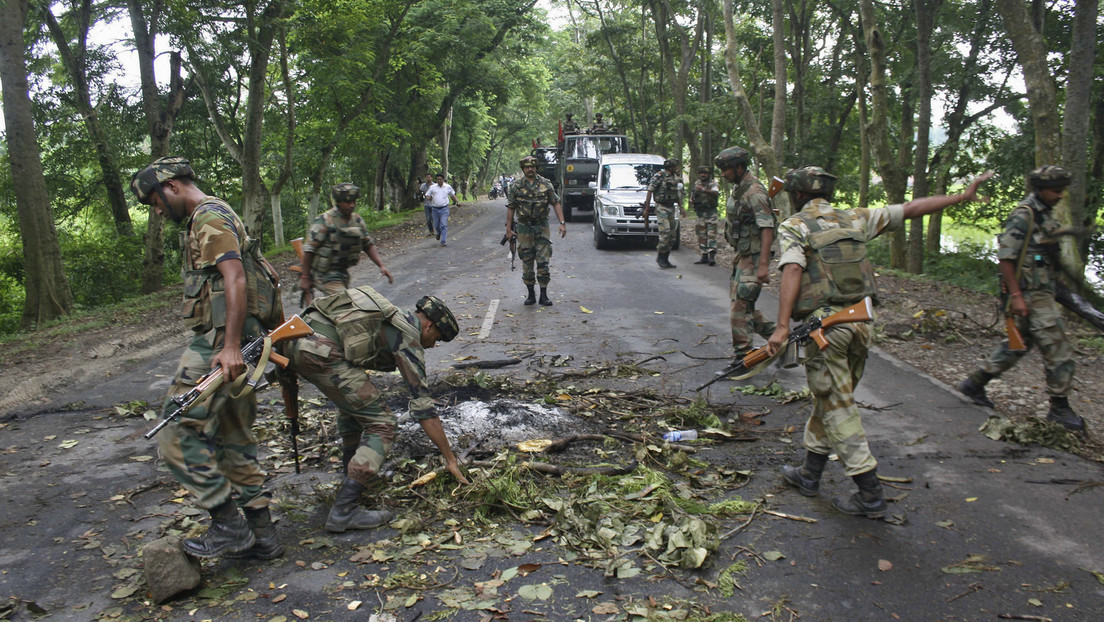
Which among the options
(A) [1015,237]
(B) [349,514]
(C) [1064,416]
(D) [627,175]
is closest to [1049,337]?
(C) [1064,416]

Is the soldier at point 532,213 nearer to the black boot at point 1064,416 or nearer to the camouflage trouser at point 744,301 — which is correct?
the camouflage trouser at point 744,301


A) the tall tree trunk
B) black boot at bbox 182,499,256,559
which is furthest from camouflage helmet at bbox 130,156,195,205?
the tall tree trunk

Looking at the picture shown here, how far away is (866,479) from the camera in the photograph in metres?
3.91

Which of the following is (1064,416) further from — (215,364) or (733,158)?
(215,364)

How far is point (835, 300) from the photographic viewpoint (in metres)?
4.07

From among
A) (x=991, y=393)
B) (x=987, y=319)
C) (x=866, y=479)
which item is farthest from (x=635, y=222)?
(x=866, y=479)

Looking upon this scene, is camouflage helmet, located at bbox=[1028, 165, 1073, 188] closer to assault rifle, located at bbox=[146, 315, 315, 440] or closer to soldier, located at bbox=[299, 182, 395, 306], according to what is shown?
assault rifle, located at bbox=[146, 315, 315, 440]

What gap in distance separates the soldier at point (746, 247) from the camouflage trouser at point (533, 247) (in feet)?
10.9

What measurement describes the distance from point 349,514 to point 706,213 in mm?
11505

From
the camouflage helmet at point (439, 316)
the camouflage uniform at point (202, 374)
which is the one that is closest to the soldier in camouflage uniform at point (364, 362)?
the camouflage helmet at point (439, 316)

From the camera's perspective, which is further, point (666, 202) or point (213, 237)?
point (666, 202)

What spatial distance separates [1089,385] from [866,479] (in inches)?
155

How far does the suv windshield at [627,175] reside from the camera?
17.4m

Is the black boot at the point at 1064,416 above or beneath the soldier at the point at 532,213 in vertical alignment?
beneath
